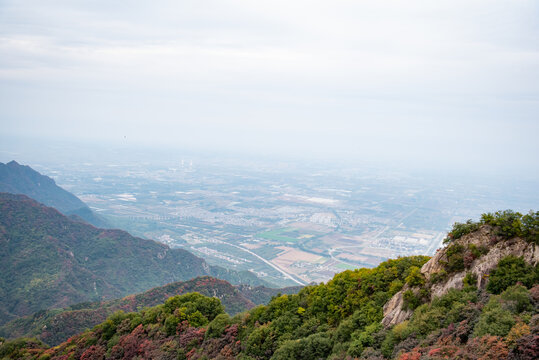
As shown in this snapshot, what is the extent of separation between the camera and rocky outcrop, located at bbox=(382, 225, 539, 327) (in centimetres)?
1296

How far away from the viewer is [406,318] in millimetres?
13945

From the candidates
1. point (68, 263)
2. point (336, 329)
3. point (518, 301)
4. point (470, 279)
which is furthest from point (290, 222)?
point (518, 301)

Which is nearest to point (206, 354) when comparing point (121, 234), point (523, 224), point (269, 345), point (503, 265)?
point (269, 345)

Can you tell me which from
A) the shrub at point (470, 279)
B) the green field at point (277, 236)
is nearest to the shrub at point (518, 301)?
the shrub at point (470, 279)

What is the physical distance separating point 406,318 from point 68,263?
7326cm

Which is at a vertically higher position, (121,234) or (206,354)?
(206,354)

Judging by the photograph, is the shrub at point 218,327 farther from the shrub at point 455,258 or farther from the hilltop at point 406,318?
the shrub at point 455,258

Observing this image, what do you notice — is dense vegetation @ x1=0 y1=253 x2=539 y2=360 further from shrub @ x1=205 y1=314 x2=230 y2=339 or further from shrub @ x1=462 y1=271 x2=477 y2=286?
shrub @ x1=462 y1=271 x2=477 y2=286

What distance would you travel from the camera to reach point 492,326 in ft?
32.5

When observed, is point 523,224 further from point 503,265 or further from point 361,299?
point 361,299

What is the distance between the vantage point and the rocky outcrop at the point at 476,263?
12961 millimetres

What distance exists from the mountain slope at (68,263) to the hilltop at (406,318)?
4397 centimetres

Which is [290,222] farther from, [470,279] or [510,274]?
[510,274]

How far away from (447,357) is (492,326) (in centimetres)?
175
